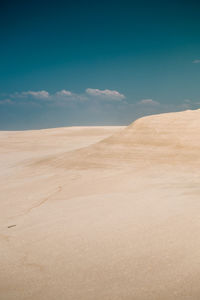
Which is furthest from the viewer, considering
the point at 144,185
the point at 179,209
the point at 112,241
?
the point at 144,185

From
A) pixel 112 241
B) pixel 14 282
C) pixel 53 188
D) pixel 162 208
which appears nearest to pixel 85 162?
pixel 53 188

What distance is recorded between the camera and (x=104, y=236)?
2623mm

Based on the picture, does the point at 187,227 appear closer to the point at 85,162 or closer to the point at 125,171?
the point at 125,171

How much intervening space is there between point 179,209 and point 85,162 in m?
4.87

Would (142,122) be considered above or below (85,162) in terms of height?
above

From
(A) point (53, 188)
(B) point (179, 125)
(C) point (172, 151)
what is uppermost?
(B) point (179, 125)

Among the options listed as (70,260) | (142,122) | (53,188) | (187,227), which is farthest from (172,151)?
(70,260)

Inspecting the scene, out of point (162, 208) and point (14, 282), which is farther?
point (162, 208)

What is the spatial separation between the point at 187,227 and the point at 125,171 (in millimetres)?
3888

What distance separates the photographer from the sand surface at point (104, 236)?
1.79 m

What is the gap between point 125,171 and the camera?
6.47 m

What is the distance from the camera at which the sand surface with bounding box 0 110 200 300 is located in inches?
70.7

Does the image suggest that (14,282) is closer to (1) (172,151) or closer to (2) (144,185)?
(2) (144,185)

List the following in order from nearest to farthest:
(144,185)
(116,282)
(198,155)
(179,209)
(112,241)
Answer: (116,282) < (112,241) < (179,209) < (144,185) < (198,155)
